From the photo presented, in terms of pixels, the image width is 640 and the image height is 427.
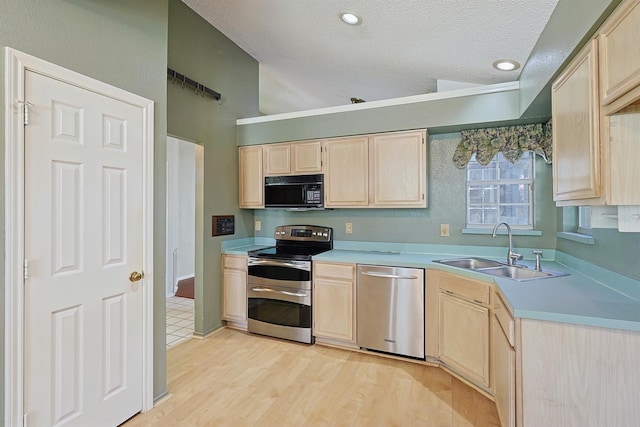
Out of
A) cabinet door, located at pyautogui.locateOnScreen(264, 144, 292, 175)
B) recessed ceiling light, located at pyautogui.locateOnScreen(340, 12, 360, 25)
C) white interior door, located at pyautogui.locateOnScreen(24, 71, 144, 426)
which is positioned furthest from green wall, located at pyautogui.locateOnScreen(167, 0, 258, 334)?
recessed ceiling light, located at pyautogui.locateOnScreen(340, 12, 360, 25)

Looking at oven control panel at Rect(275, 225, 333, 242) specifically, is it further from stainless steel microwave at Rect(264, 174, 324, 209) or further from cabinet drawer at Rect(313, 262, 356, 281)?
cabinet drawer at Rect(313, 262, 356, 281)

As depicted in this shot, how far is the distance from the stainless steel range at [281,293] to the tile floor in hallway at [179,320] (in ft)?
2.42

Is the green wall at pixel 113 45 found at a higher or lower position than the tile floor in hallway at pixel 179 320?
higher

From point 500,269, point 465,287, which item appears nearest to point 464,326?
point 465,287

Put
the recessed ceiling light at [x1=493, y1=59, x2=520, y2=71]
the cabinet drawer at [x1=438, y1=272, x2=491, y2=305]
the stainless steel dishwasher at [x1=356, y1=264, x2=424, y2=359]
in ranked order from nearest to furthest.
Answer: the cabinet drawer at [x1=438, y1=272, x2=491, y2=305] → the recessed ceiling light at [x1=493, y1=59, x2=520, y2=71] → the stainless steel dishwasher at [x1=356, y1=264, x2=424, y2=359]

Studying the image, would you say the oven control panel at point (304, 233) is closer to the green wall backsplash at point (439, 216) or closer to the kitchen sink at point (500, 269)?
the green wall backsplash at point (439, 216)

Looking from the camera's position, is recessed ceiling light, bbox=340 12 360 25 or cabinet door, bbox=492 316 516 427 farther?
recessed ceiling light, bbox=340 12 360 25

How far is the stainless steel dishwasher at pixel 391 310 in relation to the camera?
8.98 ft

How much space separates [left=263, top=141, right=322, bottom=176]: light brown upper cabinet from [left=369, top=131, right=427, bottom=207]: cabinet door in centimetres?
62

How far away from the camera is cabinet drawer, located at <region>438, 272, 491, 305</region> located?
A: 224 cm

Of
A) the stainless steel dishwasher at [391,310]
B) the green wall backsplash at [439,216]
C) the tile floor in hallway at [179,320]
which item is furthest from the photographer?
the tile floor in hallway at [179,320]

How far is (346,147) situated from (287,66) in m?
1.48

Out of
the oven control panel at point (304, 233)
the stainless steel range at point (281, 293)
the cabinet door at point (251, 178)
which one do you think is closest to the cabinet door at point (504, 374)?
the stainless steel range at point (281, 293)

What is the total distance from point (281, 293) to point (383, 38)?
8.20 feet
